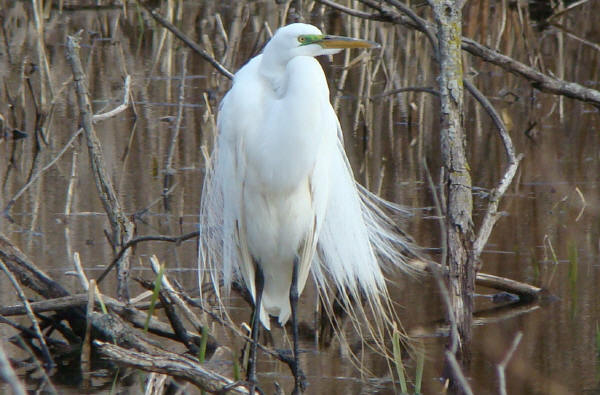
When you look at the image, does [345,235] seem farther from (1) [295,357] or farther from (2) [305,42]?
(2) [305,42]

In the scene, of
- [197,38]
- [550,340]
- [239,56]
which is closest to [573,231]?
[550,340]

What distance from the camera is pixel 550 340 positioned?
3693mm

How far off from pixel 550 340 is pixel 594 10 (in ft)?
26.6

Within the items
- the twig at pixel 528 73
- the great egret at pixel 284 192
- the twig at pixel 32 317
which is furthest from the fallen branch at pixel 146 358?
the twig at pixel 528 73

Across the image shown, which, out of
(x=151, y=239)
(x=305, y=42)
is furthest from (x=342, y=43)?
(x=151, y=239)

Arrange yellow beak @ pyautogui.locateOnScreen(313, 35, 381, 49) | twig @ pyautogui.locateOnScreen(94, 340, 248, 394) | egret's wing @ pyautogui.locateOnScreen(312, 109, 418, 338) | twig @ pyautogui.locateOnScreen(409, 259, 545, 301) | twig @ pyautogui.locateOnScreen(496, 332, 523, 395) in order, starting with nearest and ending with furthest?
1. twig @ pyautogui.locateOnScreen(496, 332, 523, 395)
2. twig @ pyautogui.locateOnScreen(94, 340, 248, 394)
3. yellow beak @ pyautogui.locateOnScreen(313, 35, 381, 49)
4. egret's wing @ pyautogui.locateOnScreen(312, 109, 418, 338)
5. twig @ pyautogui.locateOnScreen(409, 259, 545, 301)

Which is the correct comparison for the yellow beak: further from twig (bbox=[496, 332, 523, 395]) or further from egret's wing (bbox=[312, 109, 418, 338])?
twig (bbox=[496, 332, 523, 395])

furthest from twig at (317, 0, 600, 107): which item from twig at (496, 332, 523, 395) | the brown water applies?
twig at (496, 332, 523, 395)

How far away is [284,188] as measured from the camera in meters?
3.44

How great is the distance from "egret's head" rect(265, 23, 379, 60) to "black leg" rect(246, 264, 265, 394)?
91 cm

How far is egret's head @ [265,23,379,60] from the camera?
121 inches

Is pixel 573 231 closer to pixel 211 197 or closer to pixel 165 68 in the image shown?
pixel 211 197

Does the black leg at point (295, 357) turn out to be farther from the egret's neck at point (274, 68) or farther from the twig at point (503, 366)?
the twig at point (503, 366)

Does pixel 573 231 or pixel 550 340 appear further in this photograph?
pixel 573 231
